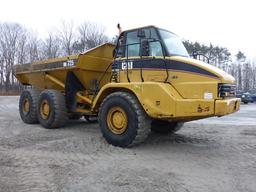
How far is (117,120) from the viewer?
7.58 metres

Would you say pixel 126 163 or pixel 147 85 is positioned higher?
pixel 147 85

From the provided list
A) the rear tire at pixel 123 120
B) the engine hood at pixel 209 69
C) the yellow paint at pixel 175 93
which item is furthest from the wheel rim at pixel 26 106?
the engine hood at pixel 209 69

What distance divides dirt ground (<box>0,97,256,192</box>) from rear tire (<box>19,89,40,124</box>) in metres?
A: 1.73

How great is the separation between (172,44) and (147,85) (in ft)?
4.07

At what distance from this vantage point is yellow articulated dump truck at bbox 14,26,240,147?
662 cm

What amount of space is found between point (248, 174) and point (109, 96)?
11.4ft

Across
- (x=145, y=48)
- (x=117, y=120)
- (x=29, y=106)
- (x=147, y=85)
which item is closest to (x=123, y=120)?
(x=117, y=120)

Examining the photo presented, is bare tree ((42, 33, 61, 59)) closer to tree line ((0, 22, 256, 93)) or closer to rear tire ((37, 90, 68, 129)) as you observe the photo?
tree line ((0, 22, 256, 93))

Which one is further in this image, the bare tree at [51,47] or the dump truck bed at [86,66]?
the bare tree at [51,47]

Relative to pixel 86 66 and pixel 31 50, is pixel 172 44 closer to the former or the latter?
pixel 86 66

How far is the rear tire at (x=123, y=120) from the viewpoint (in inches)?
280

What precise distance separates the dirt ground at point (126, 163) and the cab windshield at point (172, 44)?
6.95ft

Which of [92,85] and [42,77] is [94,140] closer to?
[92,85]

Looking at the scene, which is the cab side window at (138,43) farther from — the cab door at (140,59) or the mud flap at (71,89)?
the mud flap at (71,89)
